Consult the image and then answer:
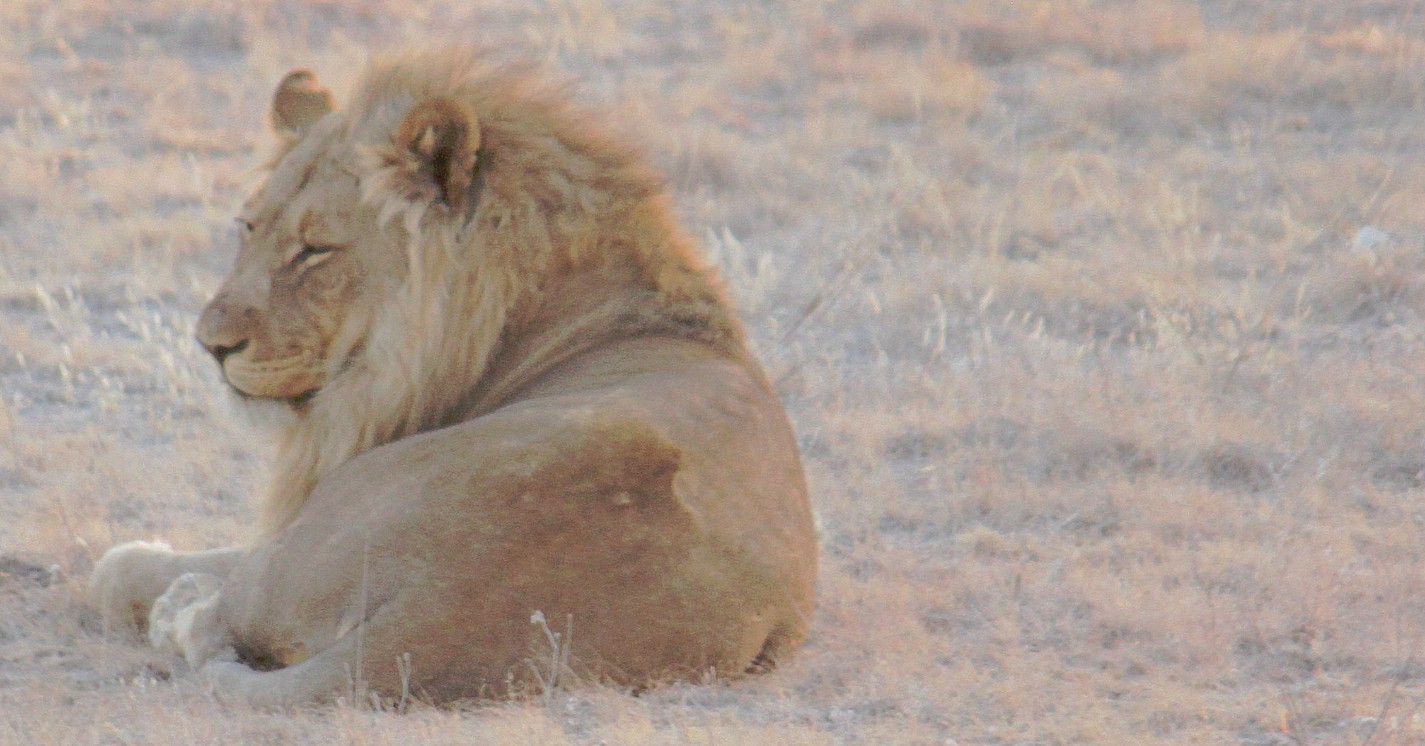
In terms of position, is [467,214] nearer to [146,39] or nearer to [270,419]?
[270,419]

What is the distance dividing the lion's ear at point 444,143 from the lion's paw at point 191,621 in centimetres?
96

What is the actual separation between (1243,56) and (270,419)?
8.12m

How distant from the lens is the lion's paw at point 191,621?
11.6 feet

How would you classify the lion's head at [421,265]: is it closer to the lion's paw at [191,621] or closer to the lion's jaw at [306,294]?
the lion's jaw at [306,294]

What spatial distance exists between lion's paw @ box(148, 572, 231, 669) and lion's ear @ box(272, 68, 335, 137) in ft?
3.48

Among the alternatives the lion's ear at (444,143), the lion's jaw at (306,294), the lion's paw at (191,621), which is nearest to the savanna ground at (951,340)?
the lion's paw at (191,621)

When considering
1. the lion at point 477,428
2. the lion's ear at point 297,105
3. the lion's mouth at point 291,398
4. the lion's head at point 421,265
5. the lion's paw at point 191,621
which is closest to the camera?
the lion at point 477,428

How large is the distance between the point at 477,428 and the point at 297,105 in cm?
119

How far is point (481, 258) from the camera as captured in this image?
3730mm

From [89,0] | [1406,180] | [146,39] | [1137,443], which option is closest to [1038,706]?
[1137,443]

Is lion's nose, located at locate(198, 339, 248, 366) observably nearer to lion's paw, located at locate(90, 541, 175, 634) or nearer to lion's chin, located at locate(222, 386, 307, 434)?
lion's chin, located at locate(222, 386, 307, 434)

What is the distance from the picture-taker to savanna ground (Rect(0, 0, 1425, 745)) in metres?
3.63

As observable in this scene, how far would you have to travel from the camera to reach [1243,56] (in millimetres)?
10562

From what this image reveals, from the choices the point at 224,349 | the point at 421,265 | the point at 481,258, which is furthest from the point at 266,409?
the point at 481,258
